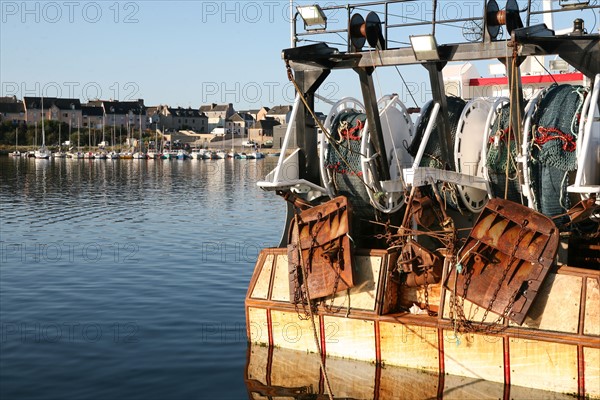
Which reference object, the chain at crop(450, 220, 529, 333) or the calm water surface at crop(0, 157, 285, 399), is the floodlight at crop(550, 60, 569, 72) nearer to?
the chain at crop(450, 220, 529, 333)

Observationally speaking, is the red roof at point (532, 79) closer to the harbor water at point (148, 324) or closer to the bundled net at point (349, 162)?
the bundled net at point (349, 162)

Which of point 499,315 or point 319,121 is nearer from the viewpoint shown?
point 499,315

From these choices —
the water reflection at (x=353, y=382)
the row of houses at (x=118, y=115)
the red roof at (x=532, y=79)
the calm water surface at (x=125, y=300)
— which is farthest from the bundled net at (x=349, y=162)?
the row of houses at (x=118, y=115)

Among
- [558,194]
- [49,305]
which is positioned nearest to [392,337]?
[558,194]

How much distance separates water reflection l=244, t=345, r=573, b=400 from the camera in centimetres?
1257

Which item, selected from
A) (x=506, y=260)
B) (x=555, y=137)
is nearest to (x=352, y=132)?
(x=555, y=137)

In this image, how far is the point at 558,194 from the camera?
13414mm

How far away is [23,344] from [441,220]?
8638mm

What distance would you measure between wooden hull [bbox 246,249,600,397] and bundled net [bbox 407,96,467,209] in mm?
2044

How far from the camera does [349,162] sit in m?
15.2

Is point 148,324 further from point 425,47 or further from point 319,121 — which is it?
point 425,47

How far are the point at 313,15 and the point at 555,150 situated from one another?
539cm

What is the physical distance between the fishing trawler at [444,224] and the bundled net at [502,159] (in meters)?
0.03

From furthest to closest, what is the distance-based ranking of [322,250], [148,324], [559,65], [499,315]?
[559,65], [148,324], [322,250], [499,315]
